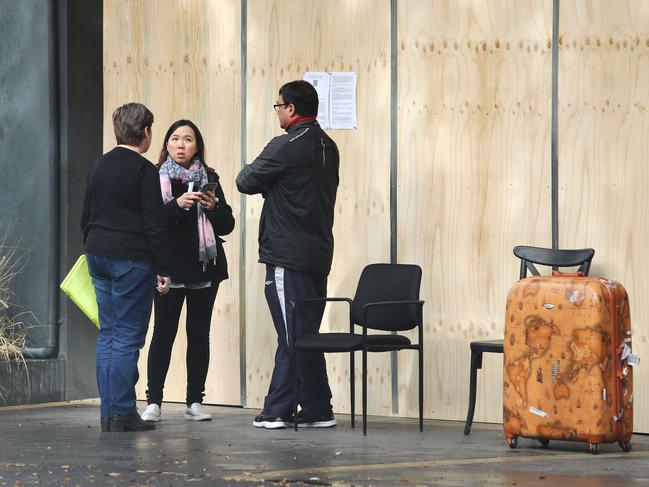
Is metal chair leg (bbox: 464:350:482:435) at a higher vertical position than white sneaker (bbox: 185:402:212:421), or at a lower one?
→ higher

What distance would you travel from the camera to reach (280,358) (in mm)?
8125

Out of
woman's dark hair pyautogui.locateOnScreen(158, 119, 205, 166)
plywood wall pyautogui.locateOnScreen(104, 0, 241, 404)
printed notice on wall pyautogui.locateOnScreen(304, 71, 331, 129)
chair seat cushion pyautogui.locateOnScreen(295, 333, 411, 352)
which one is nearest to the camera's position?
chair seat cushion pyautogui.locateOnScreen(295, 333, 411, 352)

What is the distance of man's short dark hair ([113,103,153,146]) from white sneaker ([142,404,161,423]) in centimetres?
170

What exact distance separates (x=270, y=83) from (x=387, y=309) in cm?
196

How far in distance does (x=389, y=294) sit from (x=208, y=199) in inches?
49.0

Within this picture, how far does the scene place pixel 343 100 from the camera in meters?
8.92

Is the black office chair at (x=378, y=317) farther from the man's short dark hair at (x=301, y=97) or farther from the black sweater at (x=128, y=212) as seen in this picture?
the man's short dark hair at (x=301, y=97)

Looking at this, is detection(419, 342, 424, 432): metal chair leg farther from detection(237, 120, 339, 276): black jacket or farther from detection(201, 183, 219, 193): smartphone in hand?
detection(201, 183, 219, 193): smartphone in hand

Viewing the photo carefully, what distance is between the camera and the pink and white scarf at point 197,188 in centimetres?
829

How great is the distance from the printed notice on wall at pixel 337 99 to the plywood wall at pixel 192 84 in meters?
0.67

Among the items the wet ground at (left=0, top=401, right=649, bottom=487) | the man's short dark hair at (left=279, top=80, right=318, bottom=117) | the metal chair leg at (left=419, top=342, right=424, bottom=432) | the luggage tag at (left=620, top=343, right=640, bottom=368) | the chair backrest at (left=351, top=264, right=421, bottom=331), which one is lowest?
the wet ground at (left=0, top=401, right=649, bottom=487)

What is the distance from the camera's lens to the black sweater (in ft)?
25.4

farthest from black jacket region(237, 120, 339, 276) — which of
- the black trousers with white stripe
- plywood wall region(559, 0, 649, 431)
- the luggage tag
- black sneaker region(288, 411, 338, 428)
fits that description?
the luggage tag

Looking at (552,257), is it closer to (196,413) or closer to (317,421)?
(317,421)
